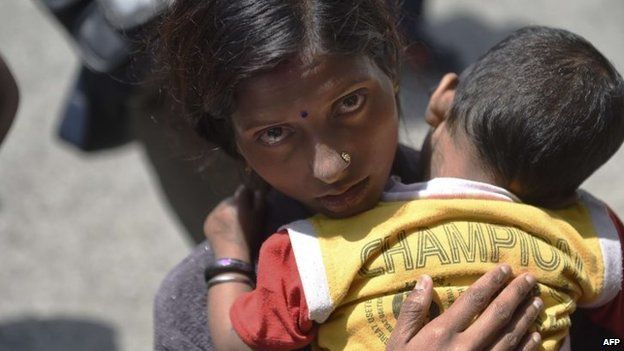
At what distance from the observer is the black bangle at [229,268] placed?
185 cm

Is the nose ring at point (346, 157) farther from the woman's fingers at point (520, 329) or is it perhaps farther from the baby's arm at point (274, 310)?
the woman's fingers at point (520, 329)

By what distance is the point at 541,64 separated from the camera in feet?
5.72

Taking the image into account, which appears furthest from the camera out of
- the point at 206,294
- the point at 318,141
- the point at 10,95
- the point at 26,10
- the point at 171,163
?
the point at 26,10

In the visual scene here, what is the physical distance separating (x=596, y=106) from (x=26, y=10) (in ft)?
12.4

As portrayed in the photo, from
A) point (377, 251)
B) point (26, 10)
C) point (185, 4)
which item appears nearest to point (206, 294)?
point (377, 251)

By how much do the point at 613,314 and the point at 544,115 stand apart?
395 millimetres

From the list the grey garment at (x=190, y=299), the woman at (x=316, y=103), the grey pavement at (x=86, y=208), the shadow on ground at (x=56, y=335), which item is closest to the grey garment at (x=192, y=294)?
the grey garment at (x=190, y=299)

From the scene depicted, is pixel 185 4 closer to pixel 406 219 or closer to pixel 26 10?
pixel 406 219

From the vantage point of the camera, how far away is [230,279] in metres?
1.84

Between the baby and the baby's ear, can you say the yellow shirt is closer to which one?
the baby

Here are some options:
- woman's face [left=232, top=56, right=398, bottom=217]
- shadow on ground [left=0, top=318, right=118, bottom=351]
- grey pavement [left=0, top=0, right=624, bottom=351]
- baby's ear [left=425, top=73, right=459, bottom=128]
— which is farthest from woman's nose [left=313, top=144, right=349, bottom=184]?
shadow on ground [left=0, top=318, right=118, bottom=351]

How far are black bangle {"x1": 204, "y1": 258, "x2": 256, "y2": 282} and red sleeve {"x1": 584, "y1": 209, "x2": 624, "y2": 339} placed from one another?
61 cm

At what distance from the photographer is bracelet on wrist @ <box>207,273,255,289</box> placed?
1842 mm

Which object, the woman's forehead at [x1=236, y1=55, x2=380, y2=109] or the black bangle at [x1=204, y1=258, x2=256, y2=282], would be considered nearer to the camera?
the woman's forehead at [x1=236, y1=55, x2=380, y2=109]
